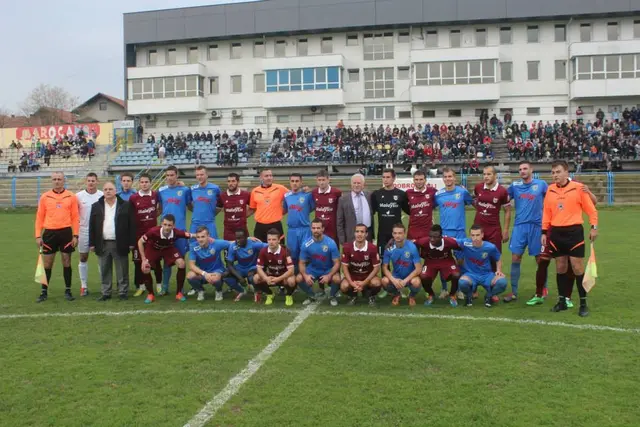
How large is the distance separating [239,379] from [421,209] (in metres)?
4.64

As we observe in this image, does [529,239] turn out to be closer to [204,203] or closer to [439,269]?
[439,269]

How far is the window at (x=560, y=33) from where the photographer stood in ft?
136

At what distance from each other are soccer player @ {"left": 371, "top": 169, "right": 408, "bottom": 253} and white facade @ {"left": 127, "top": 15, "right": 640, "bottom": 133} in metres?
34.2

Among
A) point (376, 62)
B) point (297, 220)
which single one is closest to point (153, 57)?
point (376, 62)

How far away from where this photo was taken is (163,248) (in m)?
9.00

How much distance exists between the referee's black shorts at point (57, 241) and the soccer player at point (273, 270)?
309cm

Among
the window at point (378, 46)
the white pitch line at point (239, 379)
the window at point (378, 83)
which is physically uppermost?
the window at point (378, 46)

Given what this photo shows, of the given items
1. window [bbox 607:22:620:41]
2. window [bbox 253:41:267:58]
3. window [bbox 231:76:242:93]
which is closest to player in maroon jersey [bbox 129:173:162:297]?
window [bbox 231:76:242:93]

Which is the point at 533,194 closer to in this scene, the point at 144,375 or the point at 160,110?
the point at 144,375

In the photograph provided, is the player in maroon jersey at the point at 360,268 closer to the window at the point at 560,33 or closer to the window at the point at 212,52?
the window at the point at 560,33

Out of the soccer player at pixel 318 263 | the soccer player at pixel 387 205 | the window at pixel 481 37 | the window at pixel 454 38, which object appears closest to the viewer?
the soccer player at pixel 318 263

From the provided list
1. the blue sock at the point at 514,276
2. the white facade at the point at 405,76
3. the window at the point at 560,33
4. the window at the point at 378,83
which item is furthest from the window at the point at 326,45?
the blue sock at the point at 514,276

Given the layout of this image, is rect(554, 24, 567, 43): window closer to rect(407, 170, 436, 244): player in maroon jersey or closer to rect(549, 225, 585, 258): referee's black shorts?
rect(407, 170, 436, 244): player in maroon jersey

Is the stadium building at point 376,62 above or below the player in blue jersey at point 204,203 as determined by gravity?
above
